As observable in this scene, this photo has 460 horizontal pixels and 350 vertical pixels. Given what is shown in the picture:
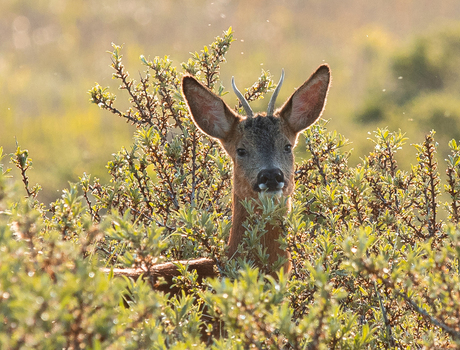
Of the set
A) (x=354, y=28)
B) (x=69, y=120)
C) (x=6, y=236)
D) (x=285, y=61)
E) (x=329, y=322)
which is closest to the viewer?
(x=6, y=236)

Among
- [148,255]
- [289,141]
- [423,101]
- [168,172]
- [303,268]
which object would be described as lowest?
[148,255]

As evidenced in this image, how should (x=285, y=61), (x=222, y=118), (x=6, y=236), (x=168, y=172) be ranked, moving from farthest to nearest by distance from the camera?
1. (x=285, y=61)
2. (x=222, y=118)
3. (x=168, y=172)
4. (x=6, y=236)

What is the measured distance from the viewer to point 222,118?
6.16 metres

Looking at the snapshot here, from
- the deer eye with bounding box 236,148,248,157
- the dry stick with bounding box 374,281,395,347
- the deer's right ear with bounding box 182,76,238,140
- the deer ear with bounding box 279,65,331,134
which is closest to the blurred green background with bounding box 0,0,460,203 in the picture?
the deer ear with bounding box 279,65,331,134

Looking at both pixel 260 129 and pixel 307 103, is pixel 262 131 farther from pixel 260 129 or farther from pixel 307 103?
pixel 307 103

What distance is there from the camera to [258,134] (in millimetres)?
5984

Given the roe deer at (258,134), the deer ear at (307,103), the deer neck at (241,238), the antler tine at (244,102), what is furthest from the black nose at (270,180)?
the deer ear at (307,103)

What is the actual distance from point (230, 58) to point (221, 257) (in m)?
20.5

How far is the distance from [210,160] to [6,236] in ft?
12.5

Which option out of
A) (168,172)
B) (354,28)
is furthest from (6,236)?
(354,28)

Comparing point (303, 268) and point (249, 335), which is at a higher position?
point (303, 268)

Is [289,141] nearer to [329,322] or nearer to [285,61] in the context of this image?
[329,322]

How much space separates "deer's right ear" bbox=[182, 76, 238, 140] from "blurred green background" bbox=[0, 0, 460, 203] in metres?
6.74

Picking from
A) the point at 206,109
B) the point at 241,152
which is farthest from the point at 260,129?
the point at 206,109
